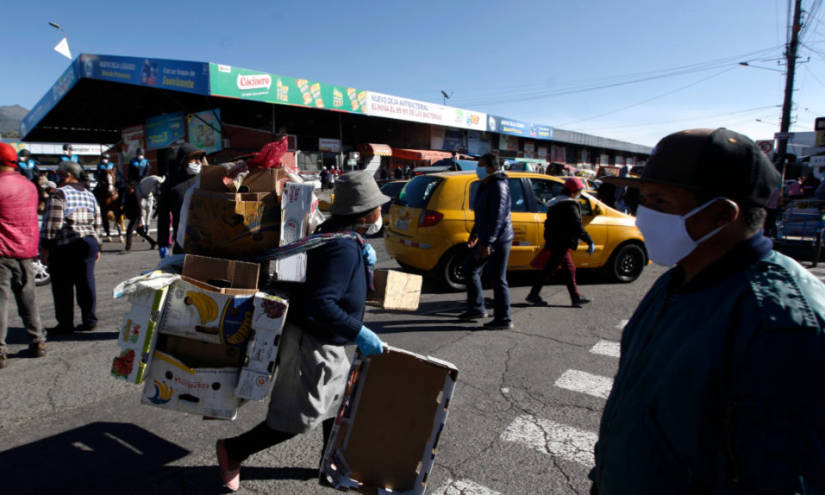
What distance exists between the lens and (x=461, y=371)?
452cm

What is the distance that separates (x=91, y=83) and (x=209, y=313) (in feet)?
74.9

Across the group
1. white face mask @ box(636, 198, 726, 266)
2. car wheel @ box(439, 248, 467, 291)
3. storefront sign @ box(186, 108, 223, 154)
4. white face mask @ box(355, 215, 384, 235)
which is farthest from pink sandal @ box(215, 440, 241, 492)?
storefront sign @ box(186, 108, 223, 154)

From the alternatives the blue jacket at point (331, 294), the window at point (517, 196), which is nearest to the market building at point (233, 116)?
the window at point (517, 196)

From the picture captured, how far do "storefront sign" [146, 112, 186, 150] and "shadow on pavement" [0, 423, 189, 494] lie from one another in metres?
21.6

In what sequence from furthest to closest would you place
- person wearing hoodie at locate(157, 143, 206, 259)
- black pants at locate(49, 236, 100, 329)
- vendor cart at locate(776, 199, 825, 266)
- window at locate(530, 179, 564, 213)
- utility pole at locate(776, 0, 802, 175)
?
utility pole at locate(776, 0, 802, 175)
vendor cart at locate(776, 199, 825, 266)
window at locate(530, 179, 564, 213)
black pants at locate(49, 236, 100, 329)
person wearing hoodie at locate(157, 143, 206, 259)

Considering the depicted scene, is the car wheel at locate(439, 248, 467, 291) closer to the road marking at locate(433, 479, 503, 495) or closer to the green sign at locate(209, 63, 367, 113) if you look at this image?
the road marking at locate(433, 479, 503, 495)

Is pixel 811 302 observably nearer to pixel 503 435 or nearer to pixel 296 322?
pixel 296 322

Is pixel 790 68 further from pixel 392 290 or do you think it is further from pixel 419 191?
pixel 392 290

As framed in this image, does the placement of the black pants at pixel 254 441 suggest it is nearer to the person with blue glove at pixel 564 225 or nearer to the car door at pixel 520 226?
the person with blue glove at pixel 564 225

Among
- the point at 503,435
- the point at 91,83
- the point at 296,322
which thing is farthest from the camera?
the point at 91,83

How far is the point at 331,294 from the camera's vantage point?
7.95 ft

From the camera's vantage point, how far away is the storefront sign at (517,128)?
35.9 meters

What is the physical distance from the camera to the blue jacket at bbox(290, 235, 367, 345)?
7.89 ft

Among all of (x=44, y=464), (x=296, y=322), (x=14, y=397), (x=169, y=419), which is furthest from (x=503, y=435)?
(x=14, y=397)
